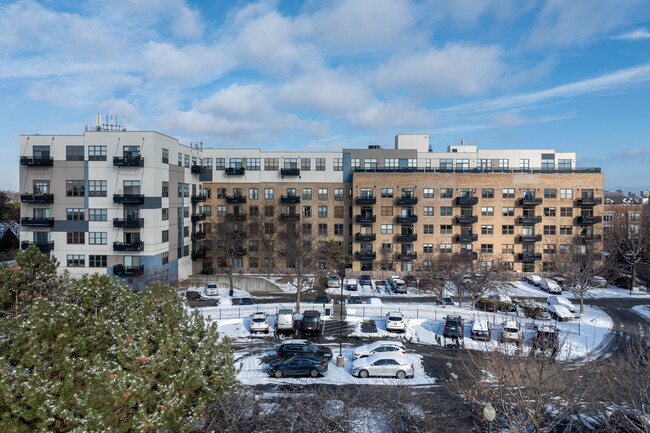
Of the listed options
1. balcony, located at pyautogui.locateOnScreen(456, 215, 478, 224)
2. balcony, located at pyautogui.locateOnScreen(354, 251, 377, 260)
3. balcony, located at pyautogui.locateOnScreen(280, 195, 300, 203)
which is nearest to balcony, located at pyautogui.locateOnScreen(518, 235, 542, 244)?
balcony, located at pyautogui.locateOnScreen(456, 215, 478, 224)

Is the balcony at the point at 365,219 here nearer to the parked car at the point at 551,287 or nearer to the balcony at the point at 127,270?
the parked car at the point at 551,287

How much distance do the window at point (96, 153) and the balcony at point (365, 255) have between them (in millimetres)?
38582

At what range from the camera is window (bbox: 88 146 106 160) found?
1916 inches

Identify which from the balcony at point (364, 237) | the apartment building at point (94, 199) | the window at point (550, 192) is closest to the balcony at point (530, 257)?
the window at point (550, 192)

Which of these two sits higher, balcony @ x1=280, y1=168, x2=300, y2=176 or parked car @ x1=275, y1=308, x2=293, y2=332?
balcony @ x1=280, y1=168, x2=300, y2=176

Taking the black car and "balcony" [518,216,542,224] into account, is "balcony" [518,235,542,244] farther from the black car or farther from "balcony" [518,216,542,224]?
the black car

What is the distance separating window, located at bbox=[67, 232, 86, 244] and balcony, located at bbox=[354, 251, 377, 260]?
38.5 m

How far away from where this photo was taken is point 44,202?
48.1 m

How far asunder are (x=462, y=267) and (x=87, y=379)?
42.6m

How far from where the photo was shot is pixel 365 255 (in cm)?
5975

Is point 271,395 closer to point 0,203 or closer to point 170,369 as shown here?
point 170,369

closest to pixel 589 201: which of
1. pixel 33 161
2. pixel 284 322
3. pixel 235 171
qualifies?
pixel 284 322

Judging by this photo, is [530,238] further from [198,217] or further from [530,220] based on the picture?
[198,217]

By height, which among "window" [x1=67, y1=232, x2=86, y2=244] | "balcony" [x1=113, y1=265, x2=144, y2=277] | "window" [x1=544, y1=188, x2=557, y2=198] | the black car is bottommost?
the black car
